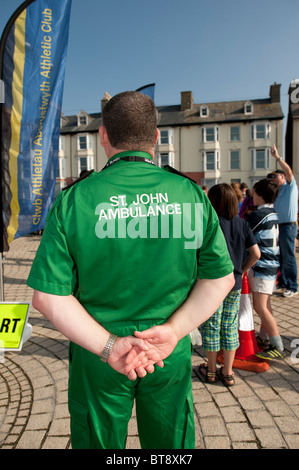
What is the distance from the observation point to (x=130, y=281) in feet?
4.28

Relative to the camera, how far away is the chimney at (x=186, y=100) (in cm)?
3659

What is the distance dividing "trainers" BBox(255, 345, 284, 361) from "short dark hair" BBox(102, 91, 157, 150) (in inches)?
124

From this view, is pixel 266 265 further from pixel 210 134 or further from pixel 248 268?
pixel 210 134

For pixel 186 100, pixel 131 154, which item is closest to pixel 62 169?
pixel 186 100

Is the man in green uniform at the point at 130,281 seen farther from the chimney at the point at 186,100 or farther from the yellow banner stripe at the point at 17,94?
the chimney at the point at 186,100

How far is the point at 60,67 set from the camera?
414 cm

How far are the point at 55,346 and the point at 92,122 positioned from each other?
38.9 meters

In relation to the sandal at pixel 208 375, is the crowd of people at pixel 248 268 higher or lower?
higher

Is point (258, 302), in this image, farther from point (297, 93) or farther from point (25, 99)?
point (25, 99)

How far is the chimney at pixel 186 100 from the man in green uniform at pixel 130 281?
3848 centimetres

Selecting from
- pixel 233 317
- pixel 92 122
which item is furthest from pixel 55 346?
pixel 92 122

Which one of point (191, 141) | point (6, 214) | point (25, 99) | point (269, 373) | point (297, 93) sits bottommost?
point (269, 373)

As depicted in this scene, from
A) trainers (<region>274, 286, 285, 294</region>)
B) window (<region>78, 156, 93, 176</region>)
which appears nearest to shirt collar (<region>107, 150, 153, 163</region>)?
trainers (<region>274, 286, 285, 294</region>)

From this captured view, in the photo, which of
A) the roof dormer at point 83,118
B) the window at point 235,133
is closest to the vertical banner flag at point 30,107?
the window at point 235,133
